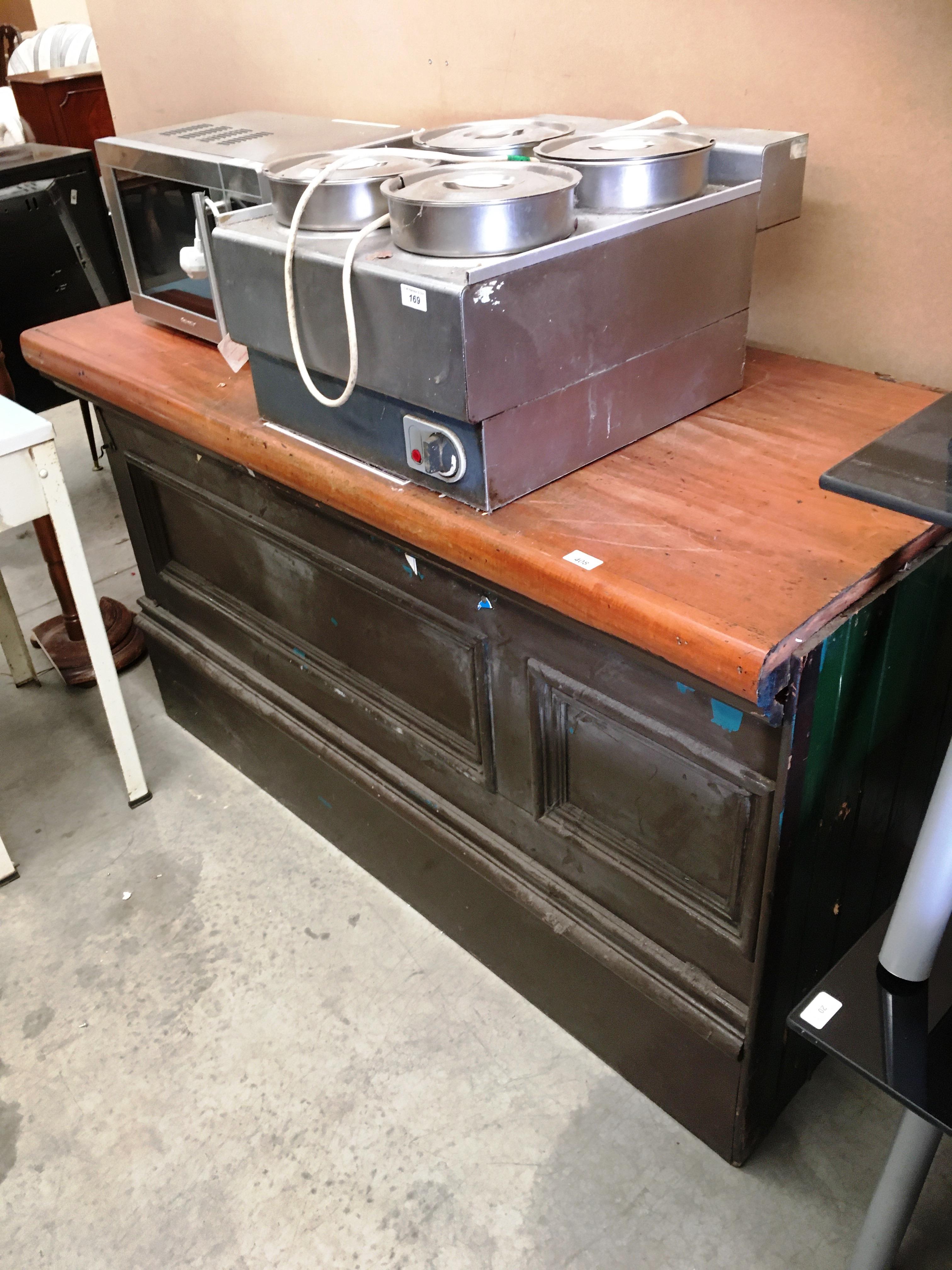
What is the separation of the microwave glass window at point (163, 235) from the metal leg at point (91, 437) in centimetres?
149

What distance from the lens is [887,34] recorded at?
1182 millimetres

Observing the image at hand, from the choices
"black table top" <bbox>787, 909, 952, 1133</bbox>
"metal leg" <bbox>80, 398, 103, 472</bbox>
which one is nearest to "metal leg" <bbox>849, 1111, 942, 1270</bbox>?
"black table top" <bbox>787, 909, 952, 1133</bbox>

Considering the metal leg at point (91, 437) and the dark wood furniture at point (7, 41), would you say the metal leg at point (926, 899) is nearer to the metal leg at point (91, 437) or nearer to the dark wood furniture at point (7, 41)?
the metal leg at point (91, 437)

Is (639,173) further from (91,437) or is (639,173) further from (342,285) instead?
(91,437)

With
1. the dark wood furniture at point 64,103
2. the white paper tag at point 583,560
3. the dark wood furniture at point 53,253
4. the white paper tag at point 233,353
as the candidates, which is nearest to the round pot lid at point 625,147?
the white paper tag at point 583,560

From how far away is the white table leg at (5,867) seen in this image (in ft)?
5.82

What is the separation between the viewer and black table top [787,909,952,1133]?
889 millimetres

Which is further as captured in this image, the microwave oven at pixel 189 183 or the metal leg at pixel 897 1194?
the microwave oven at pixel 189 183

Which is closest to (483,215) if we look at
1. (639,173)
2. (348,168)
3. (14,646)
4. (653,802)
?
(639,173)

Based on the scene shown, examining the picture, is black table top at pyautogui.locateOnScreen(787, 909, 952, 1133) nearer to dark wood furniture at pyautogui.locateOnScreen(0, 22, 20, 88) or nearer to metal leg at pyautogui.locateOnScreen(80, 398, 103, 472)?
metal leg at pyautogui.locateOnScreen(80, 398, 103, 472)

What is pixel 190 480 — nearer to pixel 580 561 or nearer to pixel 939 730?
pixel 580 561

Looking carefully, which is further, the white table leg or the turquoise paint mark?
the white table leg

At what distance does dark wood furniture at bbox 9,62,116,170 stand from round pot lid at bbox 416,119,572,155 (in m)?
2.89

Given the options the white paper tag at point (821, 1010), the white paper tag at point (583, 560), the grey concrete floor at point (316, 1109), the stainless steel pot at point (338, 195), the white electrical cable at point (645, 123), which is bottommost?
the grey concrete floor at point (316, 1109)
